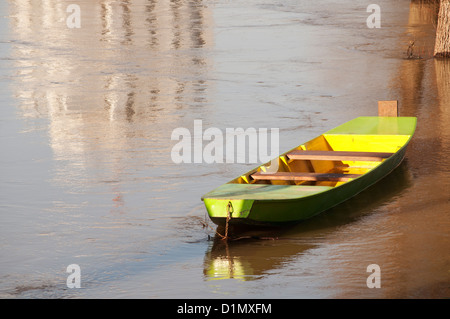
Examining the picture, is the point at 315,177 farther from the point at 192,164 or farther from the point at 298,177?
the point at 192,164

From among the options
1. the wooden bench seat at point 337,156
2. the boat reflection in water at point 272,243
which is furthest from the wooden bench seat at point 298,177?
the wooden bench seat at point 337,156

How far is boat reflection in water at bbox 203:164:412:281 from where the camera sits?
862 cm

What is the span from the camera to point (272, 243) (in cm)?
928

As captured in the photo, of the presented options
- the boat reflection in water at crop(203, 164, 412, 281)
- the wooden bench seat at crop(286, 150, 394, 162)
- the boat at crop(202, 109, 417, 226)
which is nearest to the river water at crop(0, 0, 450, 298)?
the boat reflection in water at crop(203, 164, 412, 281)

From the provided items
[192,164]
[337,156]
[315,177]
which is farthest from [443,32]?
[315,177]

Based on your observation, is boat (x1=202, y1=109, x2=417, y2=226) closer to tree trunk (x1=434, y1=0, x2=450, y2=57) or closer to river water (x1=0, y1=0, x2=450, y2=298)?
river water (x1=0, y1=0, x2=450, y2=298)

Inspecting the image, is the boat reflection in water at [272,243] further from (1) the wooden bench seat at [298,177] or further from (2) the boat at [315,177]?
(1) the wooden bench seat at [298,177]

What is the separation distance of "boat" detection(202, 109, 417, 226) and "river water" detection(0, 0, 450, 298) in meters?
0.29

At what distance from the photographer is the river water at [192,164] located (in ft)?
27.8

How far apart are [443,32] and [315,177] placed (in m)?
11.9

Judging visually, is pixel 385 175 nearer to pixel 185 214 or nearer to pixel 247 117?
pixel 185 214

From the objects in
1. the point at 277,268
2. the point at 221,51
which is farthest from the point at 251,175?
the point at 221,51

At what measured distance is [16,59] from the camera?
22.9 meters

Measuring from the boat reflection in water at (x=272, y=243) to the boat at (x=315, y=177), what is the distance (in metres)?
0.16
